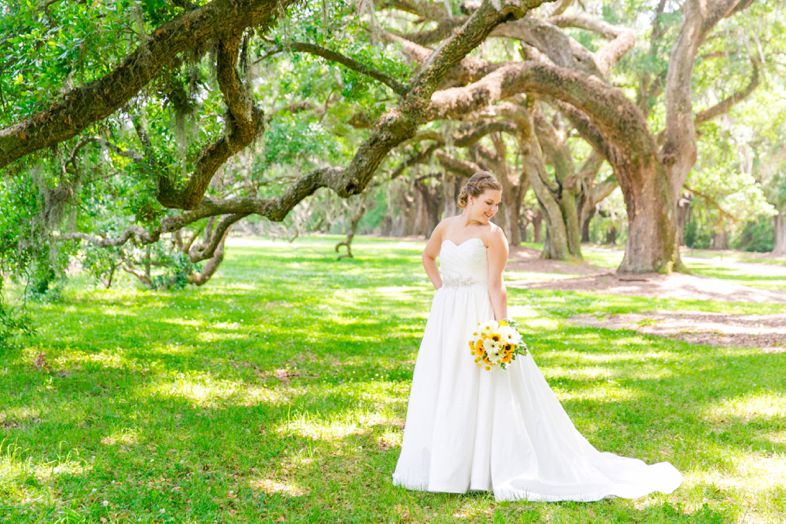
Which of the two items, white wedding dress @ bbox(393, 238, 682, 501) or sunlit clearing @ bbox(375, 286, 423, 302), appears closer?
white wedding dress @ bbox(393, 238, 682, 501)

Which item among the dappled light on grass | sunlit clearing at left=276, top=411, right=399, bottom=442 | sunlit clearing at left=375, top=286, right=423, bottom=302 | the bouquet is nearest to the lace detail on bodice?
the bouquet

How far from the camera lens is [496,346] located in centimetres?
408

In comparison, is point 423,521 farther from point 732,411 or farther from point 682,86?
point 682,86

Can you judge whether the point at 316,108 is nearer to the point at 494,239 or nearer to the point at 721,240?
the point at 494,239

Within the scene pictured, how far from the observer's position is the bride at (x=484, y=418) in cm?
415

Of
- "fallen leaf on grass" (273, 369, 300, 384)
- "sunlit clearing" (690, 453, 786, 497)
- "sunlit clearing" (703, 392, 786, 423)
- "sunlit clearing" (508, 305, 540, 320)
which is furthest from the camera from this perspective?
"sunlit clearing" (508, 305, 540, 320)

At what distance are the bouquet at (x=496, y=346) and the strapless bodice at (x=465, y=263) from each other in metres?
0.42

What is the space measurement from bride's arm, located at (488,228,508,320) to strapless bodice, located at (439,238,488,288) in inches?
2.6

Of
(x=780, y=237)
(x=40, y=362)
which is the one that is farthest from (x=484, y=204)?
(x=780, y=237)

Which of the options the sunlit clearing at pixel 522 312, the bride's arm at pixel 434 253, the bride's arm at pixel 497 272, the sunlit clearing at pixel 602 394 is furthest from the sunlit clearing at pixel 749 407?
the sunlit clearing at pixel 522 312

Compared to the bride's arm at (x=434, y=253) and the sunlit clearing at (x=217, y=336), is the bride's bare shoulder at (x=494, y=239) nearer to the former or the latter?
the bride's arm at (x=434, y=253)

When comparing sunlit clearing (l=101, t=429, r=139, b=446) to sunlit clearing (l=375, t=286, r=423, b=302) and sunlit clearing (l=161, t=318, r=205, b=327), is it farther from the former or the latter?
sunlit clearing (l=375, t=286, r=423, b=302)

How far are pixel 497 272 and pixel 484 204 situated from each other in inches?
19.4

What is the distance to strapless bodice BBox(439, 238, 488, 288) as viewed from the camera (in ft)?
14.4
